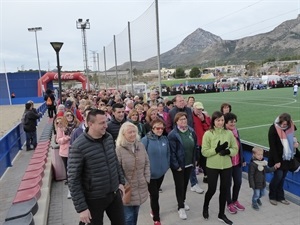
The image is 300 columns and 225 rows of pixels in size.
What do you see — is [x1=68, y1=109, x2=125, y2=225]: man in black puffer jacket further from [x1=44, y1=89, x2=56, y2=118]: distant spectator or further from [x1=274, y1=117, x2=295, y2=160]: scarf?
[x1=44, y1=89, x2=56, y2=118]: distant spectator

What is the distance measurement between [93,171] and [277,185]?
11.9 feet

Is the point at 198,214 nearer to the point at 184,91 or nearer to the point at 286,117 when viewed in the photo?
the point at 286,117

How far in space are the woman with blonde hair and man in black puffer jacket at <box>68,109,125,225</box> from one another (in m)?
0.46

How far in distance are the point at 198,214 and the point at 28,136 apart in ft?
25.3

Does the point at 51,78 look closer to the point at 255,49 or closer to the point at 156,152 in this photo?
the point at 156,152

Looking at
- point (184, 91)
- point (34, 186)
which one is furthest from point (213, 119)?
point (184, 91)

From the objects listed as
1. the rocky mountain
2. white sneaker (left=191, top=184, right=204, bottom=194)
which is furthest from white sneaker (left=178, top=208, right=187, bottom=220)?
the rocky mountain

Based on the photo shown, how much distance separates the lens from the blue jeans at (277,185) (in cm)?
492

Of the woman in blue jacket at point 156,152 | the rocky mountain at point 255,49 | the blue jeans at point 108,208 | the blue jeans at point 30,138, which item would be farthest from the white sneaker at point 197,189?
the rocky mountain at point 255,49

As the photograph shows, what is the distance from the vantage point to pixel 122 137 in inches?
140

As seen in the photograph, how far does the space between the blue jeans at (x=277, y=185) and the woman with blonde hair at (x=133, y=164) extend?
103 inches

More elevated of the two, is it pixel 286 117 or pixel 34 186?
pixel 286 117

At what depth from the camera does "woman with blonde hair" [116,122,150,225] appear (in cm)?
355

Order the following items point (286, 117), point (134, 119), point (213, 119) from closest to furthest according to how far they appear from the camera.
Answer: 1. point (213, 119)
2. point (286, 117)
3. point (134, 119)
